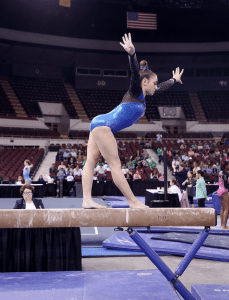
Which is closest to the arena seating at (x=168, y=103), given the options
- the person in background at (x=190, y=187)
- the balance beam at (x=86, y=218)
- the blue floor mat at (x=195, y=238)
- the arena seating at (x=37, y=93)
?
the arena seating at (x=37, y=93)

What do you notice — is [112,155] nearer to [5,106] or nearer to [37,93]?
[5,106]

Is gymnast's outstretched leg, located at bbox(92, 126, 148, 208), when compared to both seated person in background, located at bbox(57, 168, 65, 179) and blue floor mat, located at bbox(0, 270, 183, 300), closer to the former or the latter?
blue floor mat, located at bbox(0, 270, 183, 300)

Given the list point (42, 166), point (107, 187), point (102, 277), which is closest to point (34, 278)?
point (102, 277)

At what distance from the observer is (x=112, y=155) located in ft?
7.51

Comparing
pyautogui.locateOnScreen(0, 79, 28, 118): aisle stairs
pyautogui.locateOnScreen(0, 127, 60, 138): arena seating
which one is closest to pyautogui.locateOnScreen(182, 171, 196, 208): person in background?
pyautogui.locateOnScreen(0, 127, 60, 138): arena seating

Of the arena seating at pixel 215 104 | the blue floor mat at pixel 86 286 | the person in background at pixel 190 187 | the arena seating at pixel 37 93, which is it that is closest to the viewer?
the blue floor mat at pixel 86 286

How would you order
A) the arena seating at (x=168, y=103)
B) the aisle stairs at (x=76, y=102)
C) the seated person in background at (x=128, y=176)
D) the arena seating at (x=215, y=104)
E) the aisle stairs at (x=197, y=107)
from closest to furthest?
the seated person in background at (x=128, y=176) → the aisle stairs at (x=76, y=102) → the arena seating at (x=168, y=103) → the arena seating at (x=215, y=104) → the aisle stairs at (x=197, y=107)

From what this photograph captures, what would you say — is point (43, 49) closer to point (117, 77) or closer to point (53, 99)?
point (53, 99)

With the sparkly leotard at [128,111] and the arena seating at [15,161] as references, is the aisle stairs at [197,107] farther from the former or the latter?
the sparkly leotard at [128,111]

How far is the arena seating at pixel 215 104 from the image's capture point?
25875mm

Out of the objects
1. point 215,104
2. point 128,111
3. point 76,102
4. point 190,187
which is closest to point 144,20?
point 76,102

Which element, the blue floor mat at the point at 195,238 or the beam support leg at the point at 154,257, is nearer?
the beam support leg at the point at 154,257

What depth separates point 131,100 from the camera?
2285mm

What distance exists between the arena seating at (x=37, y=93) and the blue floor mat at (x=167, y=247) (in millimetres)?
18894
